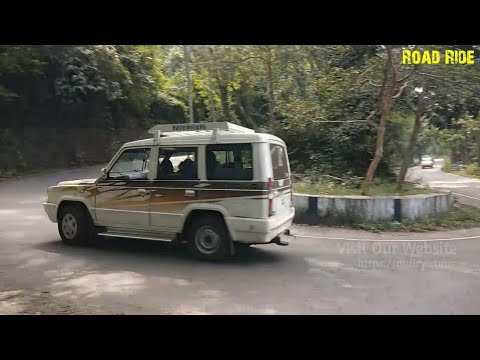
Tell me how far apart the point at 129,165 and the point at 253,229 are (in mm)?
2551

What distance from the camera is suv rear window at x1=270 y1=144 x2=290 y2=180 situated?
672cm

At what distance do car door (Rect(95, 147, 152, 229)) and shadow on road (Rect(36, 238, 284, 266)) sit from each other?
460 mm

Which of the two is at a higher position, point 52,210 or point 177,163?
point 177,163

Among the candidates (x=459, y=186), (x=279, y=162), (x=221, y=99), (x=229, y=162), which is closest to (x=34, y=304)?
(x=229, y=162)

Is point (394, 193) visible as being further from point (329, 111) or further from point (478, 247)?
point (329, 111)

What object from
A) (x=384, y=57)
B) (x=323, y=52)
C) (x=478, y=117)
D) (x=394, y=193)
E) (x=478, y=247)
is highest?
(x=323, y=52)

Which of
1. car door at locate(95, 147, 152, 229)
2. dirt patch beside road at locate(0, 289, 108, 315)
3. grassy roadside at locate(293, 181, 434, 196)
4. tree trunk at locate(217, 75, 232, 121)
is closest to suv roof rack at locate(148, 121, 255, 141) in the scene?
car door at locate(95, 147, 152, 229)

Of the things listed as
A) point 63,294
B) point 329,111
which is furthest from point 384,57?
point 63,294

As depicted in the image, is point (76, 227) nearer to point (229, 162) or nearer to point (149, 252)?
point (149, 252)

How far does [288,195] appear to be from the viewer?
732cm

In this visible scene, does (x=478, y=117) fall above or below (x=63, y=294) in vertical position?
above

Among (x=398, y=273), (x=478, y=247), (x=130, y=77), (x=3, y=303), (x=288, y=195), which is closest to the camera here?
(x=3, y=303)

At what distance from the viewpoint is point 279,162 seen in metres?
7.07

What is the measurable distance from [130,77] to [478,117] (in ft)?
57.8
